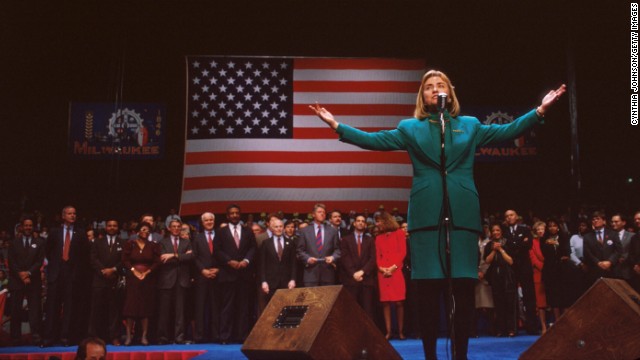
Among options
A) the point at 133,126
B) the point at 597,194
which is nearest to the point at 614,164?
the point at 597,194

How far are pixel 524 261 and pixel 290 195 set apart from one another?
12.0ft

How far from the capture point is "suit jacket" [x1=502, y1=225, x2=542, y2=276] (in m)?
7.88

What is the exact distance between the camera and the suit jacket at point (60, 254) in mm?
7453

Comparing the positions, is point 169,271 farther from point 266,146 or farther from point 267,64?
point 267,64

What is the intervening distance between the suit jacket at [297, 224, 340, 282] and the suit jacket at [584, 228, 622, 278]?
326 cm

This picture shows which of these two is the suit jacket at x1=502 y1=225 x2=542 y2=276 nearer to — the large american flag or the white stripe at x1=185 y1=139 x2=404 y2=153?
the large american flag

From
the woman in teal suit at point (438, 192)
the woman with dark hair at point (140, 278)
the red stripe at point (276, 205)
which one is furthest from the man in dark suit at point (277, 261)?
the woman in teal suit at point (438, 192)

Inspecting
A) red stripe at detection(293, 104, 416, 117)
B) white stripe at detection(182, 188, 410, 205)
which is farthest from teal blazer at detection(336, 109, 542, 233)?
red stripe at detection(293, 104, 416, 117)

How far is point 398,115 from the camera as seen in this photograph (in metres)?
9.95

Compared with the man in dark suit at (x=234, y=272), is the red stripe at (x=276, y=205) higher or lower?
higher

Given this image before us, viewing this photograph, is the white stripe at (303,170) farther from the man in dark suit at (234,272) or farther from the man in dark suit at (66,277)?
the man in dark suit at (66,277)

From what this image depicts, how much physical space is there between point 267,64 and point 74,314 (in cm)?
493

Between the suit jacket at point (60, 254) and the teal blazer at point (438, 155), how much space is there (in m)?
5.72

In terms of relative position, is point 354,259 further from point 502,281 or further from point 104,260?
point 104,260
